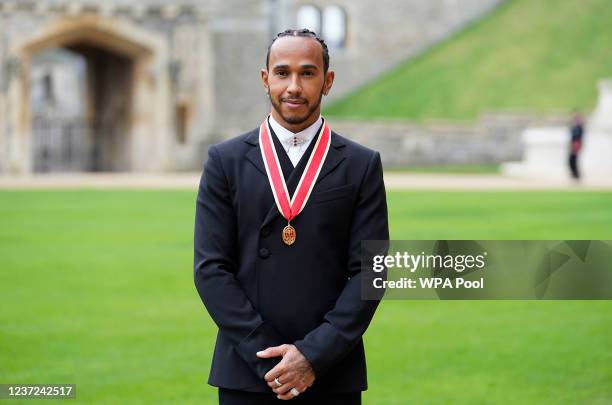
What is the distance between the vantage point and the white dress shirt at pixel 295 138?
373cm

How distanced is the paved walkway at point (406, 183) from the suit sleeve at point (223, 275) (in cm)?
2067

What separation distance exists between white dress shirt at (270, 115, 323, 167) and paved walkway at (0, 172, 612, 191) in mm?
20627

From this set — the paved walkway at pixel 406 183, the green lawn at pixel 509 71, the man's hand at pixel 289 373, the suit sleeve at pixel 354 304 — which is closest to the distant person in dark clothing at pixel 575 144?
the paved walkway at pixel 406 183

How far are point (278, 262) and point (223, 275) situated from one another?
7.1 inches

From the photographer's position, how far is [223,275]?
144 inches

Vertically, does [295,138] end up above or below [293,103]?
below

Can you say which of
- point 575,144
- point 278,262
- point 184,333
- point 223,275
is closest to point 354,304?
point 278,262

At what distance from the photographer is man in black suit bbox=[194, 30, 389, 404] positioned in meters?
3.62

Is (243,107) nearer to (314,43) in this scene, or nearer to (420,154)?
(420,154)

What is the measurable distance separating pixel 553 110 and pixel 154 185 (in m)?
15.9

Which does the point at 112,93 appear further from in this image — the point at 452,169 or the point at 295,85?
the point at 295,85

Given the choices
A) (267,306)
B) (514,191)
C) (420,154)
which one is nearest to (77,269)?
(267,306)

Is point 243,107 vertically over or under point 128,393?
over

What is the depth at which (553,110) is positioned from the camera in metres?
37.4
